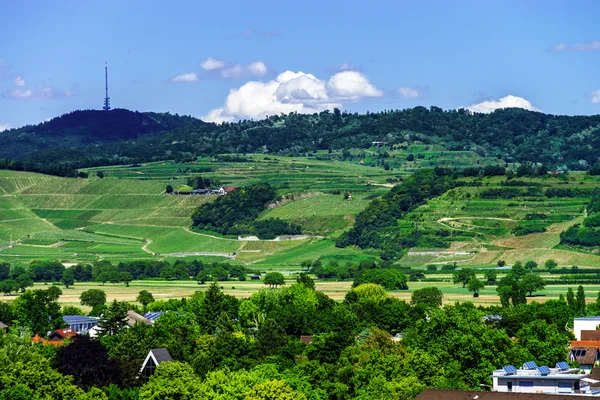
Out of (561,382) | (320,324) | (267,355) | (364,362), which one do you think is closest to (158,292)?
(320,324)

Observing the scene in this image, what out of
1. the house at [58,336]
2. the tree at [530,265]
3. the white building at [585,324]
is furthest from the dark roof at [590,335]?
the tree at [530,265]

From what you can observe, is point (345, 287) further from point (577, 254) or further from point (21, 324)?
point (21, 324)

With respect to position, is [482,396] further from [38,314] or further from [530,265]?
[530,265]

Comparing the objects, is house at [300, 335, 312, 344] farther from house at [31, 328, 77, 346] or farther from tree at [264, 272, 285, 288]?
tree at [264, 272, 285, 288]

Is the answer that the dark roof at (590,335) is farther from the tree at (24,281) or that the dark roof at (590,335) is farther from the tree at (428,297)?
the tree at (24,281)

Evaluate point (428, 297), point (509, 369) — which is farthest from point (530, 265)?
point (509, 369)

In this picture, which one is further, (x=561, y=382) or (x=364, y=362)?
(x=364, y=362)

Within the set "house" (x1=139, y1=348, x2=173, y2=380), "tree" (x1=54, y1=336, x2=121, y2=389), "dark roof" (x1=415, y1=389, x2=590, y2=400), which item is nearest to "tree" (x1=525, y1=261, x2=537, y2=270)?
"house" (x1=139, y1=348, x2=173, y2=380)
